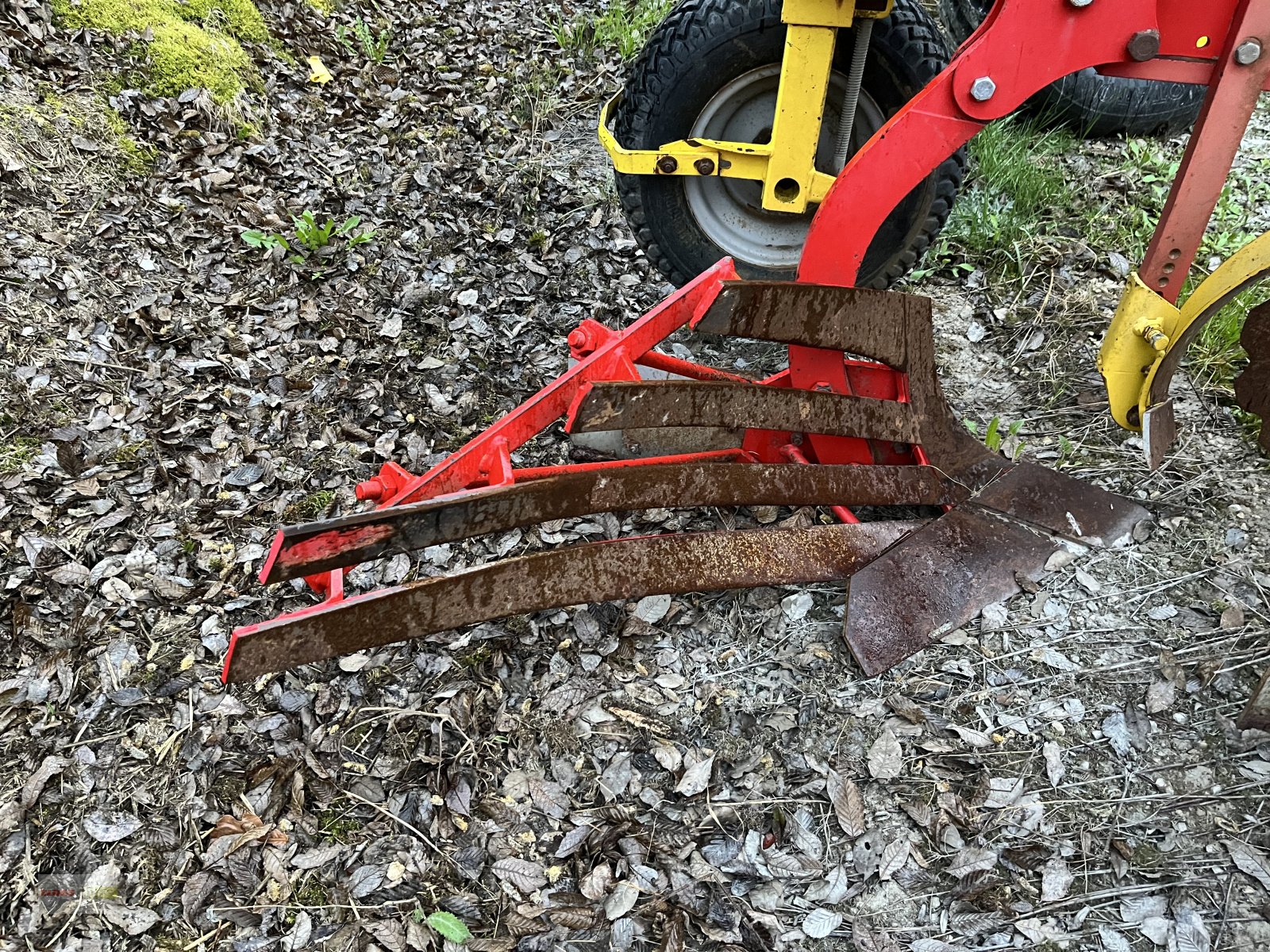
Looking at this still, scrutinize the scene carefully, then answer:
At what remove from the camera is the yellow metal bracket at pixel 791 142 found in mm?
2576

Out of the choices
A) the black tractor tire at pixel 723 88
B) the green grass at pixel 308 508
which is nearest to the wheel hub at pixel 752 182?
the black tractor tire at pixel 723 88

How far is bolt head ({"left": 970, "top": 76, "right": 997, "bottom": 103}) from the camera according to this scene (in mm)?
2158

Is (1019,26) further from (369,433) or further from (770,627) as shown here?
(369,433)

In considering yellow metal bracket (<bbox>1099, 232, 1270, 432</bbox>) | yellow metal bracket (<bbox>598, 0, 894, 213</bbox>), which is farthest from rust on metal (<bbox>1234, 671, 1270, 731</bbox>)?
yellow metal bracket (<bbox>598, 0, 894, 213</bbox>)

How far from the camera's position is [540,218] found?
401 centimetres

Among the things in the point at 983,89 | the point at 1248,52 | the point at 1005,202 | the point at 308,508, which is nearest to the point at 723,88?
the point at 983,89

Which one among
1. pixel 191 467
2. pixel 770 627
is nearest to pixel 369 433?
pixel 191 467

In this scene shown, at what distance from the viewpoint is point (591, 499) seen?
216cm

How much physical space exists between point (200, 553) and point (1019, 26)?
273 centimetres

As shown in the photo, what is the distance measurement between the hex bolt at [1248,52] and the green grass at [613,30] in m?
3.38

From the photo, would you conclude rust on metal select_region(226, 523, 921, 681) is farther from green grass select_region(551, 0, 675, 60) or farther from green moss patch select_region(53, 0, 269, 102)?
green grass select_region(551, 0, 675, 60)

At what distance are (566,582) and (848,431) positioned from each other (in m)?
0.94

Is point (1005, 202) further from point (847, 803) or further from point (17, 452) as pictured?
point (17, 452)

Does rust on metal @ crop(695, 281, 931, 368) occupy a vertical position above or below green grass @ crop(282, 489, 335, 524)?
above
